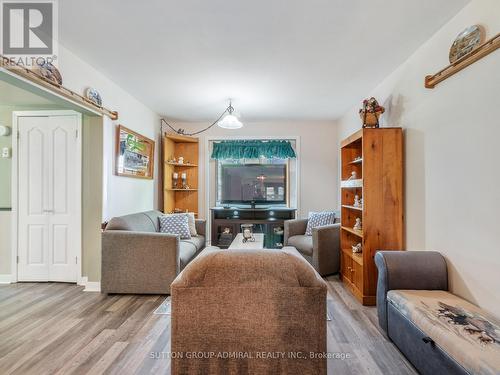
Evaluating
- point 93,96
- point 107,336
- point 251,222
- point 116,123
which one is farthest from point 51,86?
point 251,222

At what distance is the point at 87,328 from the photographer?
85.6 inches

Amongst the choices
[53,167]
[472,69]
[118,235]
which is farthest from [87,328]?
[472,69]

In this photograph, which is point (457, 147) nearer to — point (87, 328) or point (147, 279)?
point (147, 279)

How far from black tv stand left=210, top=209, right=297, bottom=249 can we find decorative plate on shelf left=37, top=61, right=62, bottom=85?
2.91 m

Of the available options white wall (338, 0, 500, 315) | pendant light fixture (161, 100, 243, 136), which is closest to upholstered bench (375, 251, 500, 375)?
white wall (338, 0, 500, 315)

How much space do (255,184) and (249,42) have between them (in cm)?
280

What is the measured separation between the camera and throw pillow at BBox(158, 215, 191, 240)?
362 centimetres

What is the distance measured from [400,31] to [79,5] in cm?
246

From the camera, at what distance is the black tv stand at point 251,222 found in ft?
14.9

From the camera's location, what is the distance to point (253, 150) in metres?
4.78

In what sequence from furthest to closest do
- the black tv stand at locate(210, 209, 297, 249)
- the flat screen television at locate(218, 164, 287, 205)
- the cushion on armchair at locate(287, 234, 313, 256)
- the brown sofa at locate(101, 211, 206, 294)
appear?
the flat screen television at locate(218, 164, 287, 205), the black tv stand at locate(210, 209, 297, 249), the cushion on armchair at locate(287, 234, 313, 256), the brown sofa at locate(101, 211, 206, 294)

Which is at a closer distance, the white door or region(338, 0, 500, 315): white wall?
region(338, 0, 500, 315): white wall

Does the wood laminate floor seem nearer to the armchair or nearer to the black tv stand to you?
the armchair

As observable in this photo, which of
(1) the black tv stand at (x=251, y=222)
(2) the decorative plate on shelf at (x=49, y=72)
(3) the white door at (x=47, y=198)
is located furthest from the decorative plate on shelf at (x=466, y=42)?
(3) the white door at (x=47, y=198)
